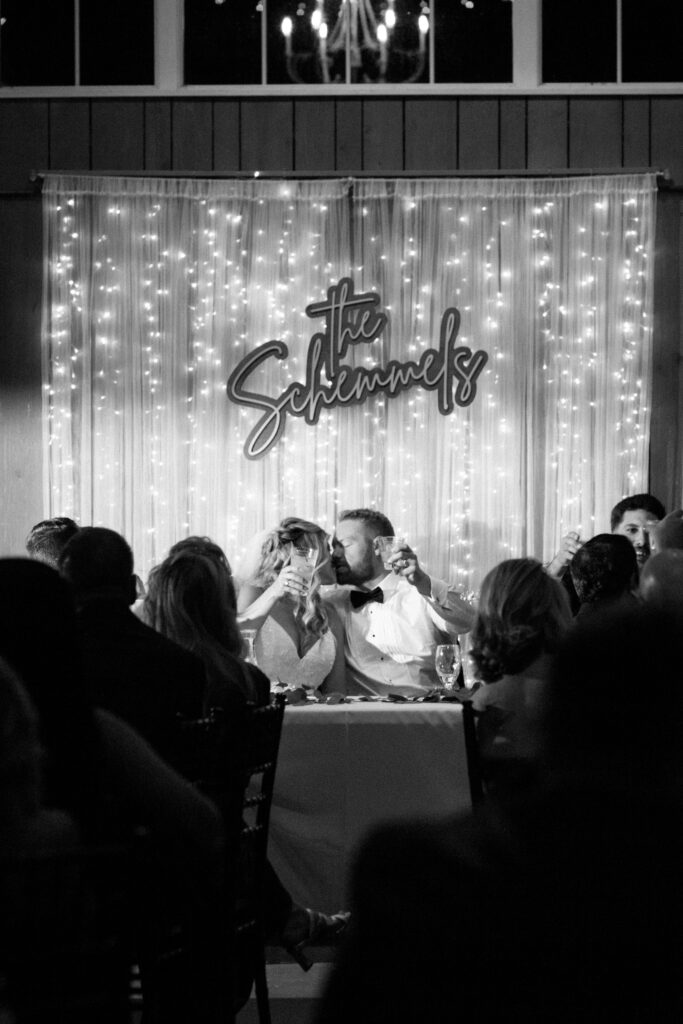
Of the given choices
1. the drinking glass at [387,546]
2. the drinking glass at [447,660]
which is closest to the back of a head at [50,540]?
the drinking glass at [387,546]

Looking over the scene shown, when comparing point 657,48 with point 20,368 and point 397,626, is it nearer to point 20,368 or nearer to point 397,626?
point 20,368

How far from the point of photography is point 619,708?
3.69ft

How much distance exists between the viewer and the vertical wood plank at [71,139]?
30.9 feet

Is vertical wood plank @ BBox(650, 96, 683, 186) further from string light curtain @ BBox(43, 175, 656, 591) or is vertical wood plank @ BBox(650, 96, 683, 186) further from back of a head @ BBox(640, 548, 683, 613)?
back of a head @ BBox(640, 548, 683, 613)

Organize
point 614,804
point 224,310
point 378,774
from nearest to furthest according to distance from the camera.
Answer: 1. point 614,804
2. point 378,774
3. point 224,310

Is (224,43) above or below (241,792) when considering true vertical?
above

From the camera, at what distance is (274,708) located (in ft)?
12.1

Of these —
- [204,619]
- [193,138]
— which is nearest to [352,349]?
[193,138]

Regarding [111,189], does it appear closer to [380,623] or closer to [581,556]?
[380,623]

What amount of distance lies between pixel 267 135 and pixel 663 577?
5514 mm

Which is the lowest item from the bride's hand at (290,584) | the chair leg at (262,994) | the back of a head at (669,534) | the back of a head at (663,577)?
the chair leg at (262,994)

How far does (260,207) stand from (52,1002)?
7.53 m

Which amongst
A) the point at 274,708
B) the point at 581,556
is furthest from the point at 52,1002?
the point at 581,556

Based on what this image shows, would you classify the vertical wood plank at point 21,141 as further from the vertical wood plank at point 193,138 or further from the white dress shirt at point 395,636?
the white dress shirt at point 395,636
